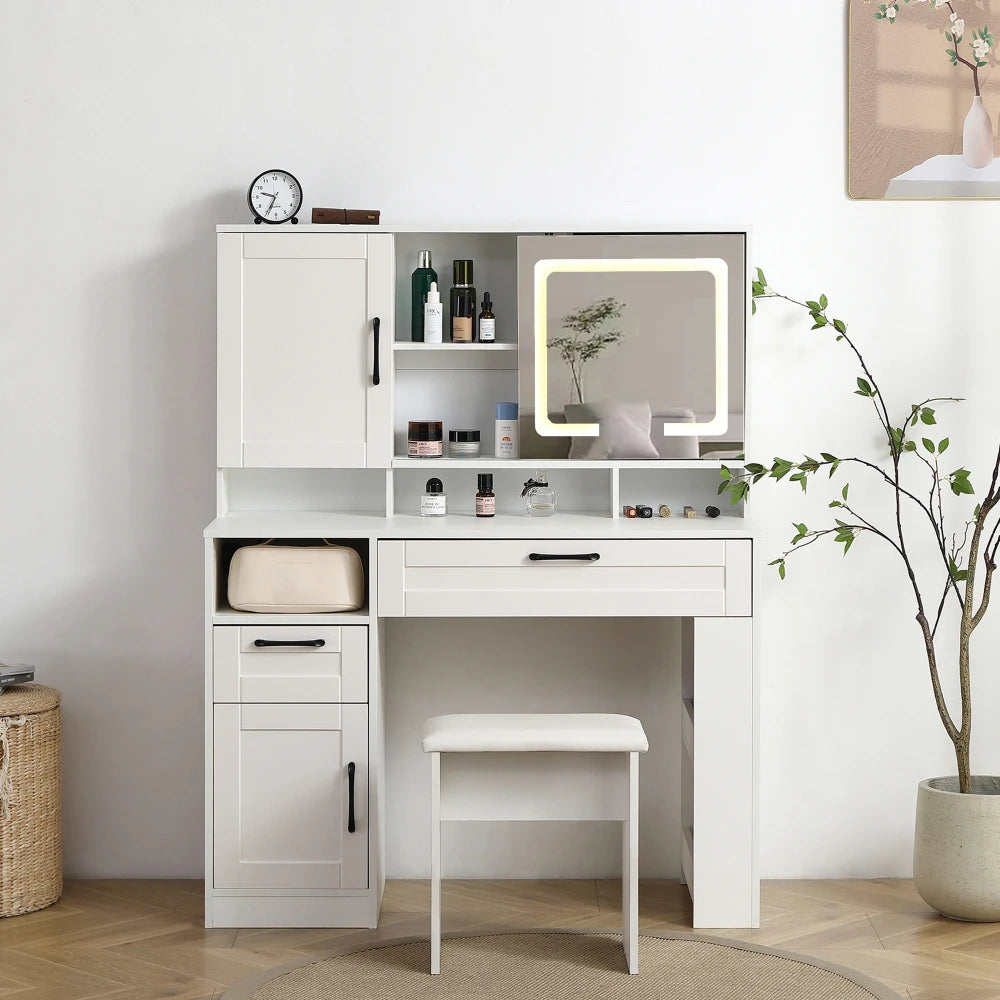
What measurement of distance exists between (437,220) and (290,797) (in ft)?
5.28

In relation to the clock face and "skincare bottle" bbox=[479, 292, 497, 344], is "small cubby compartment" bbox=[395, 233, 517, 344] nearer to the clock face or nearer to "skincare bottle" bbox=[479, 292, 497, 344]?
"skincare bottle" bbox=[479, 292, 497, 344]

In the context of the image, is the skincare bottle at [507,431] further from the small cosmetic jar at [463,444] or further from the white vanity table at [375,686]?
the white vanity table at [375,686]

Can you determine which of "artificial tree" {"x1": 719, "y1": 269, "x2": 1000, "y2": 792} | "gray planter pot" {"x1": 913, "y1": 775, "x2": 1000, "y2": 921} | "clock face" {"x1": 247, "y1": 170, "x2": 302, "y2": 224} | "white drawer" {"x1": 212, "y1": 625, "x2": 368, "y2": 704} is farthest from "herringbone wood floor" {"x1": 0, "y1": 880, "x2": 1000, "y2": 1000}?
"clock face" {"x1": 247, "y1": 170, "x2": 302, "y2": 224}

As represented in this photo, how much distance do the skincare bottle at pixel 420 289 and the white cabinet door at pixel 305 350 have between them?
0.11 m

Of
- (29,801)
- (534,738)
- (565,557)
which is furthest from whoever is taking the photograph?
→ (29,801)

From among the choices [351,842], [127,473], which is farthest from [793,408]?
[127,473]

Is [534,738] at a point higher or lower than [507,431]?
lower

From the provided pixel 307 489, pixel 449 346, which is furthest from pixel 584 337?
pixel 307 489

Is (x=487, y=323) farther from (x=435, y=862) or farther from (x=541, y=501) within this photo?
(x=435, y=862)

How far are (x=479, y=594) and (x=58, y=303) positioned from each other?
1485mm

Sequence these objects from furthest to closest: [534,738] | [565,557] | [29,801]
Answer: [29,801] < [565,557] < [534,738]

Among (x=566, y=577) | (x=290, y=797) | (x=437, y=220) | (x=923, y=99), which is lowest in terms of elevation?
(x=290, y=797)

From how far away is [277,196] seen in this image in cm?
320

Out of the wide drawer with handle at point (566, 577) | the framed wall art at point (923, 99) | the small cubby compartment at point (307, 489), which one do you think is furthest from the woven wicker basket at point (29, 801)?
the framed wall art at point (923, 99)
